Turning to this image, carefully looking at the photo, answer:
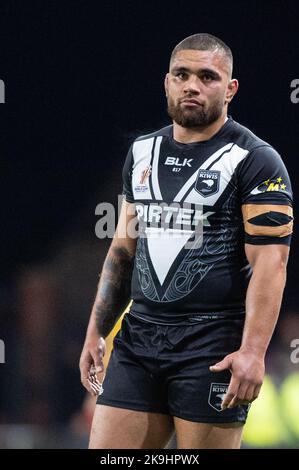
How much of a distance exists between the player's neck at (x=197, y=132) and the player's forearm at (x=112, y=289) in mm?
548

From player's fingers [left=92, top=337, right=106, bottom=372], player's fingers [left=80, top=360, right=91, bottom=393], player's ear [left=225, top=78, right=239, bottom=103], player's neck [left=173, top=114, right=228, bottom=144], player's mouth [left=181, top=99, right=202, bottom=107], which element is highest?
player's ear [left=225, top=78, right=239, bottom=103]

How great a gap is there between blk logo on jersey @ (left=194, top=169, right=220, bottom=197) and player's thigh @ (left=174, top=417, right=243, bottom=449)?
84cm

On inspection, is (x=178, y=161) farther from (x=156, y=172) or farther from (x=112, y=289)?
(x=112, y=289)

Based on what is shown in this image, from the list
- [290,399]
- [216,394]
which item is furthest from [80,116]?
[216,394]

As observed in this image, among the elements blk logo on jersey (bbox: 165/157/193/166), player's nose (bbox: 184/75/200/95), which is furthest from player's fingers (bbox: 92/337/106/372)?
player's nose (bbox: 184/75/200/95)

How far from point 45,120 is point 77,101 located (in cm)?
31

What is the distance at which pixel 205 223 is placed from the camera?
3.54 m

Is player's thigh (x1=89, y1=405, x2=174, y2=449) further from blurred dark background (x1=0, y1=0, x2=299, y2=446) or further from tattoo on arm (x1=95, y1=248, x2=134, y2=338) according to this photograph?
blurred dark background (x1=0, y1=0, x2=299, y2=446)

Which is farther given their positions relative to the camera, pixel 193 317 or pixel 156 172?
pixel 156 172

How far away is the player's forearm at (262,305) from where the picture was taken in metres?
3.34

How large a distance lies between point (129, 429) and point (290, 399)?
3.65 m

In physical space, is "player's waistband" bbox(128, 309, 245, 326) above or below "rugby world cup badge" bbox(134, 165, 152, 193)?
below

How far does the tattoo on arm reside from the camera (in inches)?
155

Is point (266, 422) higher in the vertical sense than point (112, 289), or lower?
lower
